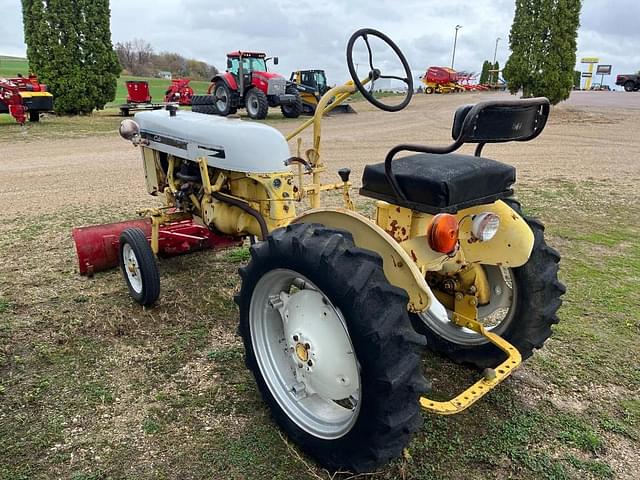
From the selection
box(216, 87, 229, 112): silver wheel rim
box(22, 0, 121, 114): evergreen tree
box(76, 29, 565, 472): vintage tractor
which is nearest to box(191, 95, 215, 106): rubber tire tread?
box(216, 87, 229, 112): silver wheel rim

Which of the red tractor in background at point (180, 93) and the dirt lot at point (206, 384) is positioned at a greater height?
the red tractor in background at point (180, 93)

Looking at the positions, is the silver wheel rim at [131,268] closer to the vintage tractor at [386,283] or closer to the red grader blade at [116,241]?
the red grader blade at [116,241]

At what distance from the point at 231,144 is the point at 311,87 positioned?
18549 millimetres

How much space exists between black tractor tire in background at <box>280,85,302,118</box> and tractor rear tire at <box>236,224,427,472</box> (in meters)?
16.0

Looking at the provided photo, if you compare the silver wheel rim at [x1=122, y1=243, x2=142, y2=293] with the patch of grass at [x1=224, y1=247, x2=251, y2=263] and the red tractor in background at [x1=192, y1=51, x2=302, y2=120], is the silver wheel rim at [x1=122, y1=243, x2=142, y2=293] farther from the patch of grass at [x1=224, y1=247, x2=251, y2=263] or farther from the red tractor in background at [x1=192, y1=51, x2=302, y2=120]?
the red tractor in background at [x1=192, y1=51, x2=302, y2=120]

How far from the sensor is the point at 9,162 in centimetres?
954

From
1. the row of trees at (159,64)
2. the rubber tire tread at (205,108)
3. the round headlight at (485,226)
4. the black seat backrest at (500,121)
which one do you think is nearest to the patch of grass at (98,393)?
the round headlight at (485,226)

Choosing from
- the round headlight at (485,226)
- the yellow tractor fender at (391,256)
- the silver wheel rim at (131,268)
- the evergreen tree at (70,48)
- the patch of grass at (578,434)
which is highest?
the evergreen tree at (70,48)

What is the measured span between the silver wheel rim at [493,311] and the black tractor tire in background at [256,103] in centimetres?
1437

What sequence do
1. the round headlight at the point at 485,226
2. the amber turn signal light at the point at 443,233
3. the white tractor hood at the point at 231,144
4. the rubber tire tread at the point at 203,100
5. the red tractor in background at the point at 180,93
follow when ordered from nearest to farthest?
the amber turn signal light at the point at 443,233
the round headlight at the point at 485,226
the white tractor hood at the point at 231,144
the rubber tire tread at the point at 203,100
the red tractor in background at the point at 180,93

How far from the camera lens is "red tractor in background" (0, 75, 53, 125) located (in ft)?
46.4

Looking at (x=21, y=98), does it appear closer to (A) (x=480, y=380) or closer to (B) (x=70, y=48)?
(B) (x=70, y=48)

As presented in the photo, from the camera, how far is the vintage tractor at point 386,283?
183 cm

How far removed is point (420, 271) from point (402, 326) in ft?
1.22
